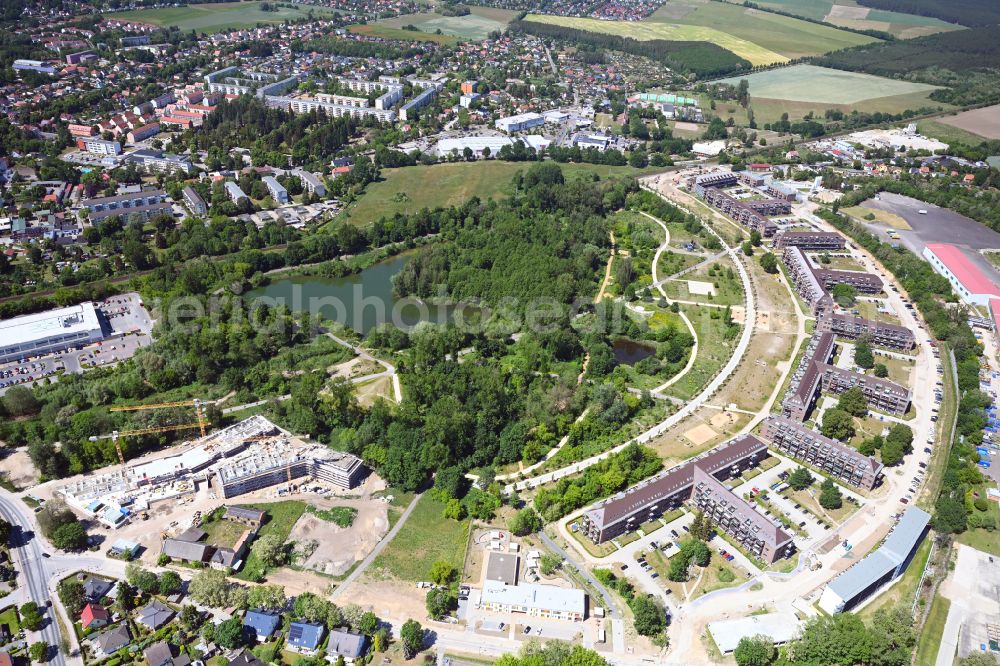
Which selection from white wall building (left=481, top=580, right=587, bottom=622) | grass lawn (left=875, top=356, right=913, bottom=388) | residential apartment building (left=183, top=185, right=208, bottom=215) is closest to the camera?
white wall building (left=481, top=580, right=587, bottom=622)

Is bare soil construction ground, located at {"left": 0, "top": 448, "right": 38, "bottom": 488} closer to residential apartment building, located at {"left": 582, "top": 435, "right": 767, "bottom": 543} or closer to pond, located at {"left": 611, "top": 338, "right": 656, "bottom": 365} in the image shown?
residential apartment building, located at {"left": 582, "top": 435, "right": 767, "bottom": 543}

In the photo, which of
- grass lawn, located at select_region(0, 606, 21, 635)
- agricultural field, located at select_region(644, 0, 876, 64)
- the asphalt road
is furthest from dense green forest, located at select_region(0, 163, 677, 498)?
agricultural field, located at select_region(644, 0, 876, 64)

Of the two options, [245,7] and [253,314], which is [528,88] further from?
[245,7]

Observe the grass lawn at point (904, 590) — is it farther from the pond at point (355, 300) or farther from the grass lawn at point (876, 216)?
the grass lawn at point (876, 216)

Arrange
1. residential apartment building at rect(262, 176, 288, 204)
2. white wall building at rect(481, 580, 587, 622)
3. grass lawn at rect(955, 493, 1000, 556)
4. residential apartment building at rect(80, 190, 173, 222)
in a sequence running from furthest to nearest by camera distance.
Result: 1. residential apartment building at rect(262, 176, 288, 204)
2. residential apartment building at rect(80, 190, 173, 222)
3. grass lawn at rect(955, 493, 1000, 556)
4. white wall building at rect(481, 580, 587, 622)

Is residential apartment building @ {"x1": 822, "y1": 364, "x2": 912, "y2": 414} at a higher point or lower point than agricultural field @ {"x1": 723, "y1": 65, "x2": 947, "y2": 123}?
lower

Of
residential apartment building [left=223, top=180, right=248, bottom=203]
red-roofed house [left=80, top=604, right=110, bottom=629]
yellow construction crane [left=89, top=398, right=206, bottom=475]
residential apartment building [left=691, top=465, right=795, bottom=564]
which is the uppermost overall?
residential apartment building [left=223, top=180, right=248, bottom=203]

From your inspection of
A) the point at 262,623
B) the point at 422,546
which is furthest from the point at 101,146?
the point at 262,623

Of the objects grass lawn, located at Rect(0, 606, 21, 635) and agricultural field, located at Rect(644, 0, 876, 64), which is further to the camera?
agricultural field, located at Rect(644, 0, 876, 64)
